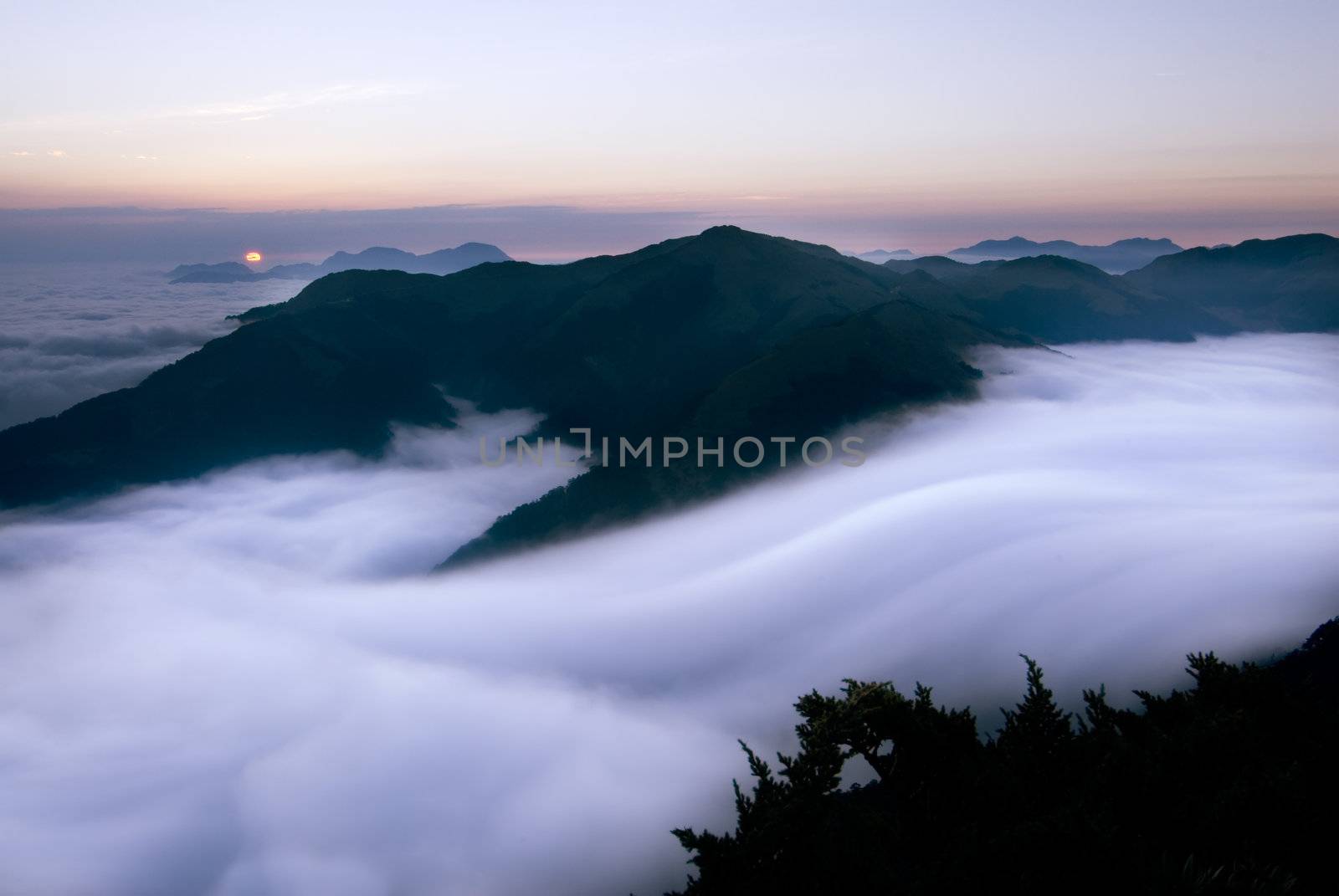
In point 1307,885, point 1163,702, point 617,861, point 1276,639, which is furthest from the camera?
point 617,861

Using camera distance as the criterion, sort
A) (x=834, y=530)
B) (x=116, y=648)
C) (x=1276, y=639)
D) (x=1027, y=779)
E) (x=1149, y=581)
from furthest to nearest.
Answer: (x=116, y=648) < (x=834, y=530) < (x=1149, y=581) < (x=1276, y=639) < (x=1027, y=779)

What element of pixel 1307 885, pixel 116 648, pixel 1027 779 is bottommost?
pixel 116 648

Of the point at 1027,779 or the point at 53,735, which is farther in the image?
the point at 53,735

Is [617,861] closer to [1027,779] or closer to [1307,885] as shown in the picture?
[1027,779]

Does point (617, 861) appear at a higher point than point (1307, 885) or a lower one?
lower

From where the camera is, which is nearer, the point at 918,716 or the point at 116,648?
the point at 918,716

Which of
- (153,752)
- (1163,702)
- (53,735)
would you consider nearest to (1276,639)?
(1163,702)

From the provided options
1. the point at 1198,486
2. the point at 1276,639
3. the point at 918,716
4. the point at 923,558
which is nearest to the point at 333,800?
the point at 923,558

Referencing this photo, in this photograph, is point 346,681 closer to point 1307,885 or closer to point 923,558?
point 923,558

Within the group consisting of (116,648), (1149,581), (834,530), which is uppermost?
(1149,581)
